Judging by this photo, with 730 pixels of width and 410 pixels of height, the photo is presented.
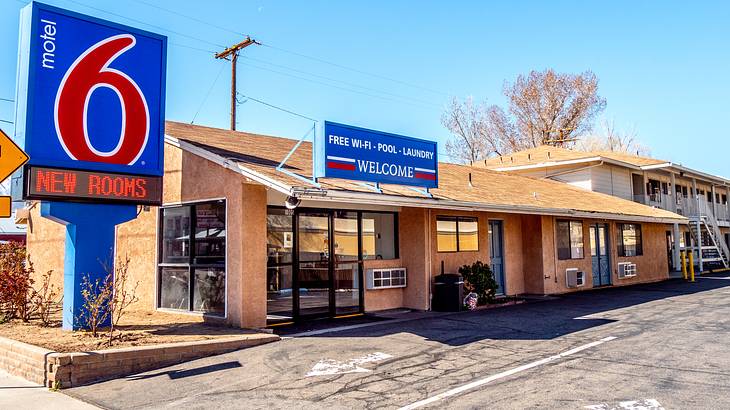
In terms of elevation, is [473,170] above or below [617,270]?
above

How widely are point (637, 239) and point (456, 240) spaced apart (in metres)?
12.6

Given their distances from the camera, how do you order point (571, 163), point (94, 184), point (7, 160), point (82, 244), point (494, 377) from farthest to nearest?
point (571, 163), point (82, 244), point (94, 184), point (494, 377), point (7, 160)

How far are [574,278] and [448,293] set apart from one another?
7.18m

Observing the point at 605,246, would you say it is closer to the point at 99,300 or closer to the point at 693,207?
the point at 693,207

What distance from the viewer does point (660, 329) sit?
35.3 ft

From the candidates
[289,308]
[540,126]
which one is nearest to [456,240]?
[289,308]

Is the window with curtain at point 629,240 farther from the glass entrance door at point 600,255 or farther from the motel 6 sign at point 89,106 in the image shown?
the motel 6 sign at point 89,106

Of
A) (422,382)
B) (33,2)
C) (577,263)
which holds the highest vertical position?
(33,2)

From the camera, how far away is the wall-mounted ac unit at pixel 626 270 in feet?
71.0

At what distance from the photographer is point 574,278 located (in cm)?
1880

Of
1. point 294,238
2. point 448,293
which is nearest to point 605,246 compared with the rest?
point 448,293

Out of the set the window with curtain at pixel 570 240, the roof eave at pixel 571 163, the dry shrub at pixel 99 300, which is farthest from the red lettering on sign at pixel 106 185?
the roof eave at pixel 571 163

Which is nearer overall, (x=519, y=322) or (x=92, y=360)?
(x=92, y=360)

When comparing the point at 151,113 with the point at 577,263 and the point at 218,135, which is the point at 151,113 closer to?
the point at 218,135
